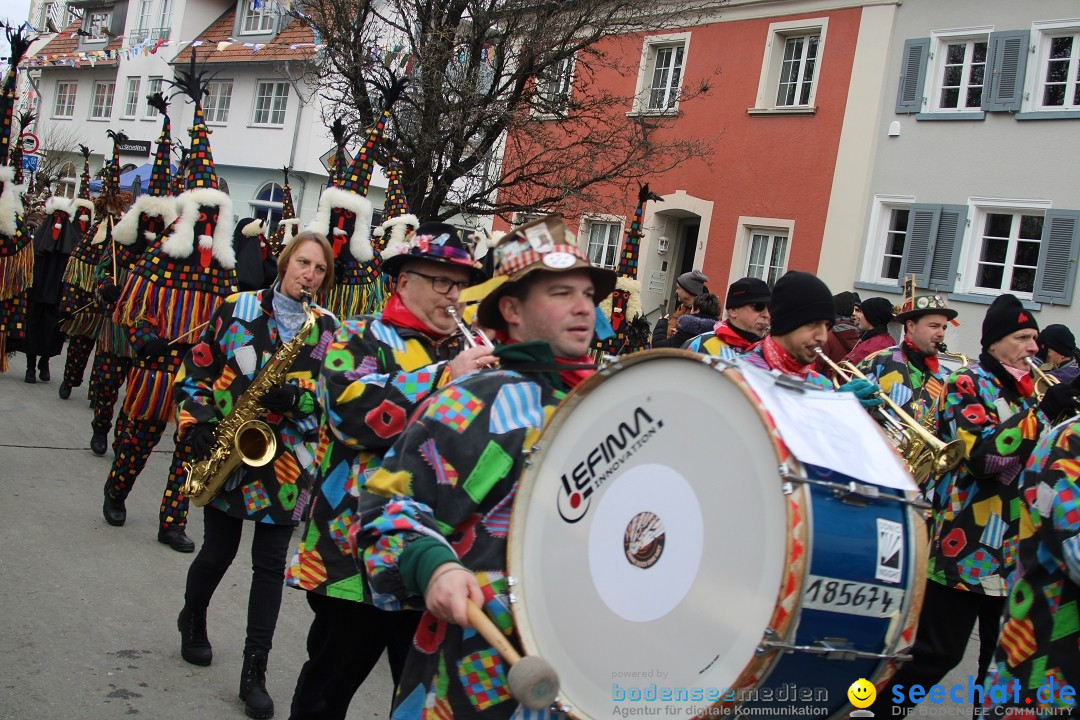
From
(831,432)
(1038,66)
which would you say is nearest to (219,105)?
(1038,66)

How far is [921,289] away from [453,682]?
594 inches

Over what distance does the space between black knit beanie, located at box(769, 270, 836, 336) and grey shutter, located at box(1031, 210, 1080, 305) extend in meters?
12.0

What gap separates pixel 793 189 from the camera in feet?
58.2

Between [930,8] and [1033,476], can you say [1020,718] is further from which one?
[930,8]

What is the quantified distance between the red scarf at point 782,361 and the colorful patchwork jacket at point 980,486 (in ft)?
3.06

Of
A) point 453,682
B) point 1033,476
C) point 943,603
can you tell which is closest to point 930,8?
point 943,603

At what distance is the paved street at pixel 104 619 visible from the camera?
4.25 metres

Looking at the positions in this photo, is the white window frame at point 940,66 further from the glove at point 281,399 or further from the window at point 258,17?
the window at point 258,17

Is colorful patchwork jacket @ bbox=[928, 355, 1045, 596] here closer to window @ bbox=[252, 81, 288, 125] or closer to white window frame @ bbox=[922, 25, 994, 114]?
white window frame @ bbox=[922, 25, 994, 114]

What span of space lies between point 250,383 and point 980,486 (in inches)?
126

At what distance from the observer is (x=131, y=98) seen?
1478 inches

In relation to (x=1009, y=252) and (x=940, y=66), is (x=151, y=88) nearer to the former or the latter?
(x=940, y=66)

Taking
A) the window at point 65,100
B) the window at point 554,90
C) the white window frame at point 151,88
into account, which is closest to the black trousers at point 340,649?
the window at point 554,90

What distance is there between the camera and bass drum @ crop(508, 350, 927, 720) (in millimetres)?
1815
